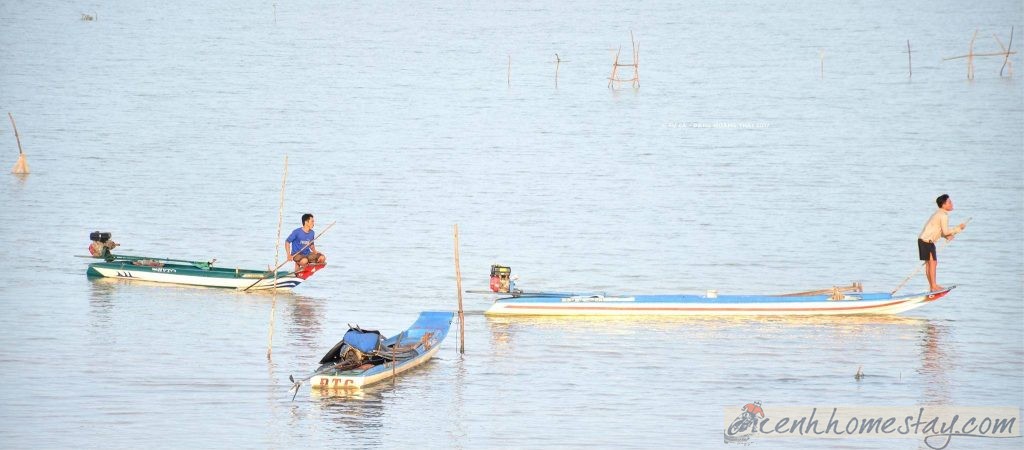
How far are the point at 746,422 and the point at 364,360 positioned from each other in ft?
12.3

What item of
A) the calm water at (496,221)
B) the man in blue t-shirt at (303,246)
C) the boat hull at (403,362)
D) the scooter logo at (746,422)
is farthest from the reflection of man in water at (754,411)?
the man in blue t-shirt at (303,246)

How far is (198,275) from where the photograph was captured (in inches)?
749

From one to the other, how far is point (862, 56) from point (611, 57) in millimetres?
10118

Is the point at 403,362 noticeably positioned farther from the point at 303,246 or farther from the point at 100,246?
the point at 100,246

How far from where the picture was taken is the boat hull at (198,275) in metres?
18.7

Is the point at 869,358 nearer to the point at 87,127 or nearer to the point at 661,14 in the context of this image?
the point at 87,127

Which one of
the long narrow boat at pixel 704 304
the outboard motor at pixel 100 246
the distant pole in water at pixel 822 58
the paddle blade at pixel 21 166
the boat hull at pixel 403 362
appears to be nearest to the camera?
the boat hull at pixel 403 362

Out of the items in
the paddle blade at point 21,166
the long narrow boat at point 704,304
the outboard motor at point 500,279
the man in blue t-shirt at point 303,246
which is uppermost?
the paddle blade at point 21,166

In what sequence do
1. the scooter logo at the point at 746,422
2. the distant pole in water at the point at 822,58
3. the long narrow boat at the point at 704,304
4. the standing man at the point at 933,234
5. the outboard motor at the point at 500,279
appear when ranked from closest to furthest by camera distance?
the scooter logo at the point at 746,422
the long narrow boat at the point at 704,304
the outboard motor at the point at 500,279
the standing man at the point at 933,234
the distant pole in water at the point at 822,58

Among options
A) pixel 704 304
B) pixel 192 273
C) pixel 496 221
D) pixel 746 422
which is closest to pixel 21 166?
pixel 496 221

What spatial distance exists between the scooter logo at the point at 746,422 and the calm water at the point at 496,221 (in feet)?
0.54

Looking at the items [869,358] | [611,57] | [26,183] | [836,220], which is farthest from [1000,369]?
[611,57]

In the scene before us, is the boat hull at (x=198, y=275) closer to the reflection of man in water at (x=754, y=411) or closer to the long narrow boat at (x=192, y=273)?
the long narrow boat at (x=192, y=273)

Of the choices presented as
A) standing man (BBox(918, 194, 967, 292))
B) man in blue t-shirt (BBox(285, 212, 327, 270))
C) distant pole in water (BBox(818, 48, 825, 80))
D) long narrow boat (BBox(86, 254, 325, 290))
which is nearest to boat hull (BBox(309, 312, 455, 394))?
man in blue t-shirt (BBox(285, 212, 327, 270))
